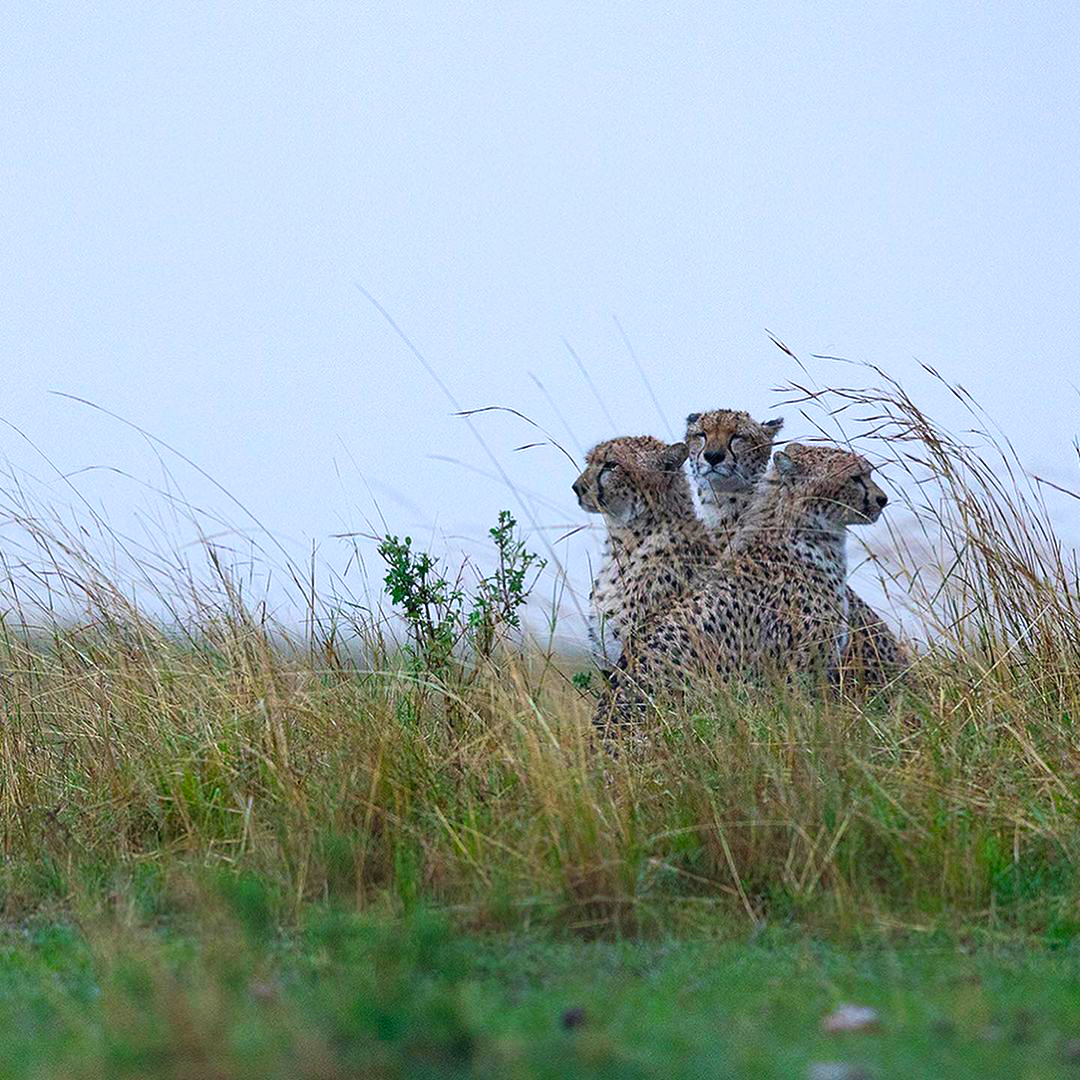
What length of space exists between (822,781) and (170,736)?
1.99 meters

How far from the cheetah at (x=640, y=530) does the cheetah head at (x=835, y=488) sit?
1.35ft

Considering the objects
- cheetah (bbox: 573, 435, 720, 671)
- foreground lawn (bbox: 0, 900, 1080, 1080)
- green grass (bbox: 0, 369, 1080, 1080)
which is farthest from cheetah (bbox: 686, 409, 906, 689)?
foreground lawn (bbox: 0, 900, 1080, 1080)

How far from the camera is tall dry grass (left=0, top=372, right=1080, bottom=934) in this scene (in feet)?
12.0

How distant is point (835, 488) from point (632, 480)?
77 cm

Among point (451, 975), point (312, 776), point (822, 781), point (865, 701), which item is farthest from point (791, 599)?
point (451, 975)

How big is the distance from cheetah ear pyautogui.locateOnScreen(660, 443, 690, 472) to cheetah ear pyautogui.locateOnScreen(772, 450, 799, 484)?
36 cm

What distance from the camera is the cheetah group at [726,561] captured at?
5.54 meters

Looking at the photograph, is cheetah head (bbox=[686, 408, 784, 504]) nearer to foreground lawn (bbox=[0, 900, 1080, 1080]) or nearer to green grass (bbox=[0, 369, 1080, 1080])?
green grass (bbox=[0, 369, 1080, 1080])

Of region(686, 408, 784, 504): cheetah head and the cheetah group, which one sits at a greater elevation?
region(686, 408, 784, 504): cheetah head

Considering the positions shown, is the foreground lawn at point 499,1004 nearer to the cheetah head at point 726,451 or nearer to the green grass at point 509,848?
the green grass at point 509,848

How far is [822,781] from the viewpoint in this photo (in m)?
4.07

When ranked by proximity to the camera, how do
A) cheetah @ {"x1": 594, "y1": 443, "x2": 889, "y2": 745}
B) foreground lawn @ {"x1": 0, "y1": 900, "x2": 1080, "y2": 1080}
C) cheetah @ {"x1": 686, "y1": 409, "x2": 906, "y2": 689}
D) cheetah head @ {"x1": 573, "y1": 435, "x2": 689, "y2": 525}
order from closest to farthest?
1. foreground lawn @ {"x1": 0, "y1": 900, "x2": 1080, "y2": 1080}
2. cheetah @ {"x1": 594, "y1": 443, "x2": 889, "y2": 745}
3. cheetah head @ {"x1": 573, "y1": 435, "x2": 689, "y2": 525}
4. cheetah @ {"x1": 686, "y1": 409, "x2": 906, "y2": 689}

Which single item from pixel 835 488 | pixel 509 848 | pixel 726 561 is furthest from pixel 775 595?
pixel 509 848

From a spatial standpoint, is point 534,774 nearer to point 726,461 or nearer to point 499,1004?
point 499,1004
